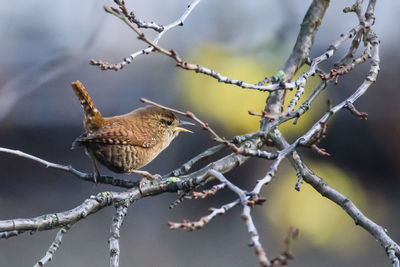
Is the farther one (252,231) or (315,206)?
(315,206)

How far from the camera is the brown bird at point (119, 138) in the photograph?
121 inches

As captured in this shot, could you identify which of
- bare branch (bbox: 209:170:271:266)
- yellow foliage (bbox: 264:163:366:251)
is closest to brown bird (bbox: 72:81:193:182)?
bare branch (bbox: 209:170:271:266)

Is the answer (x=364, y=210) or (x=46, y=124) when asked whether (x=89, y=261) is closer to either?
(x=46, y=124)

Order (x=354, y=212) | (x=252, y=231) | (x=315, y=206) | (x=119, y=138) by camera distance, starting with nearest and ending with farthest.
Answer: (x=252, y=231) → (x=354, y=212) → (x=119, y=138) → (x=315, y=206)

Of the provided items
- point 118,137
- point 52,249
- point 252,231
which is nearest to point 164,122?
point 118,137

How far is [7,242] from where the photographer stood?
7898 mm

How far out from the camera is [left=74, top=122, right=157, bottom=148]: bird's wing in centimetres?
304

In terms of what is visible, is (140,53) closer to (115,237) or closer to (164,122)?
(115,237)

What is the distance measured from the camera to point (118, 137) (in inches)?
124

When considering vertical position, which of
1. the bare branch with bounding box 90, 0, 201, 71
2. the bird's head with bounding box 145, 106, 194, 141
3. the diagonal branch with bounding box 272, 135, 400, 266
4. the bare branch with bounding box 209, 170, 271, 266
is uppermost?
the bird's head with bounding box 145, 106, 194, 141

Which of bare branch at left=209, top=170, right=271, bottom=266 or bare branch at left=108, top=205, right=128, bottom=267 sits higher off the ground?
bare branch at left=108, top=205, right=128, bottom=267

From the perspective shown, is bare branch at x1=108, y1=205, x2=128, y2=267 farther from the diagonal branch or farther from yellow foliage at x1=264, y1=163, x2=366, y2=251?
yellow foliage at x1=264, y1=163, x2=366, y2=251

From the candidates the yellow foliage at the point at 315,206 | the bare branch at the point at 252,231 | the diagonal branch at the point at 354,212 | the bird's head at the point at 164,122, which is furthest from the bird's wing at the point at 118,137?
Answer: the yellow foliage at the point at 315,206

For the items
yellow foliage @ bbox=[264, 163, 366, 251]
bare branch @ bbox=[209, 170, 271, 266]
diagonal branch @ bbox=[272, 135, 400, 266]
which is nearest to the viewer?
bare branch @ bbox=[209, 170, 271, 266]
